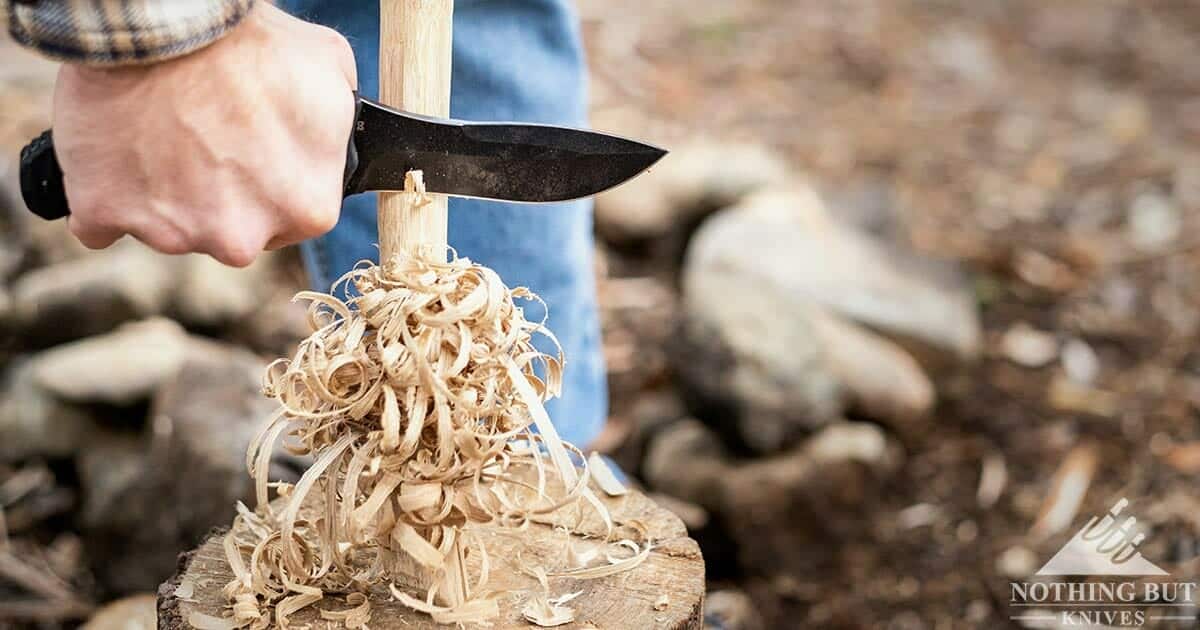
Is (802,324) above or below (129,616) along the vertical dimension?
above

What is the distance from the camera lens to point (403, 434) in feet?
3.90

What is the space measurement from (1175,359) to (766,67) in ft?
7.38

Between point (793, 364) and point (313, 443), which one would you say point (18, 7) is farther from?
point (793, 364)

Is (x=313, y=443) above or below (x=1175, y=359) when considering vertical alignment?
above

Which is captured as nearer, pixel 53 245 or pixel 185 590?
pixel 185 590

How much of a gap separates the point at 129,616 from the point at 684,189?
6.83ft

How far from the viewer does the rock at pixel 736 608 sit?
7.41 ft

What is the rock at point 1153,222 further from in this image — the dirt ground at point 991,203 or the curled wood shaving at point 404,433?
the curled wood shaving at point 404,433

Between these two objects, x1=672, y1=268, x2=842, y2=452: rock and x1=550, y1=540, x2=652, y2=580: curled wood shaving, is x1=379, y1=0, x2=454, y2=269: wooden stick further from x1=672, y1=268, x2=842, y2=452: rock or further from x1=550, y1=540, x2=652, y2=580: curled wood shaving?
x1=672, y1=268, x2=842, y2=452: rock

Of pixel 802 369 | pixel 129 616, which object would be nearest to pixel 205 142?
pixel 129 616

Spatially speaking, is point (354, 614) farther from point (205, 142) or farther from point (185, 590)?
point (205, 142)


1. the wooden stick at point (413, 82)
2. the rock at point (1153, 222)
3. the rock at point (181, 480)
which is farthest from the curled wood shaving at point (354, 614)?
the rock at point (1153, 222)

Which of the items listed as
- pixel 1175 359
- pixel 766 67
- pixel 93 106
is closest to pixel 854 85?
pixel 766 67

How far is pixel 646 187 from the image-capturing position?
11.6ft
